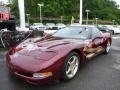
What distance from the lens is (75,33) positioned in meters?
5.26

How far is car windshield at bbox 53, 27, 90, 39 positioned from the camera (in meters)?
5.11

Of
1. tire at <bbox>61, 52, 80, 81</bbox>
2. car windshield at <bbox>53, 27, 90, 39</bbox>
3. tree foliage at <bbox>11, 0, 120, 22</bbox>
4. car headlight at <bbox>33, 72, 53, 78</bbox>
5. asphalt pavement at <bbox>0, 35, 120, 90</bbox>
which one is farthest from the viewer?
tree foliage at <bbox>11, 0, 120, 22</bbox>

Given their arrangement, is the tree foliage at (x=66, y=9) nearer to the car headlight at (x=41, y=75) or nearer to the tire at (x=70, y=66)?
the tire at (x=70, y=66)

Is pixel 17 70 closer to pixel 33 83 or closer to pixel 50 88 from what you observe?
pixel 33 83

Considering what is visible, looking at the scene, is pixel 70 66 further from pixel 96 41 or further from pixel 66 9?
pixel 66 9

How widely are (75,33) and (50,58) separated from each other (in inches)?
70.1

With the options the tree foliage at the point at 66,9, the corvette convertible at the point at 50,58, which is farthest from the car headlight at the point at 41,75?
the tree foliage at the point at 66,9

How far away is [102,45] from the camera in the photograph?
6.01 m

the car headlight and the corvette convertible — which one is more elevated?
the corvette convertible

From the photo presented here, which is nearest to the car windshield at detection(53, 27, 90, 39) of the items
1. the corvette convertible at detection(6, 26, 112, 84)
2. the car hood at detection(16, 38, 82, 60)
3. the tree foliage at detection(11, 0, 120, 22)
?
the corvette convertible at detection(6, 26, 112, 84)

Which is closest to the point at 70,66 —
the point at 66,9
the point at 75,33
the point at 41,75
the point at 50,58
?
A: the point at 50,58

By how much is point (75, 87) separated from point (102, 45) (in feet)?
8.38

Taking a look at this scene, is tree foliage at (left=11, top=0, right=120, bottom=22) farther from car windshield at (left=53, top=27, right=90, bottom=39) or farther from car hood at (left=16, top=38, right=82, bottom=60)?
car hood at (left=16, top=38, right=82, bottom=60)

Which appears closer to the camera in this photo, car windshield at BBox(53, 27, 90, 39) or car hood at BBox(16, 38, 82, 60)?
car hood at BBox(16, 38, 82, 60)
